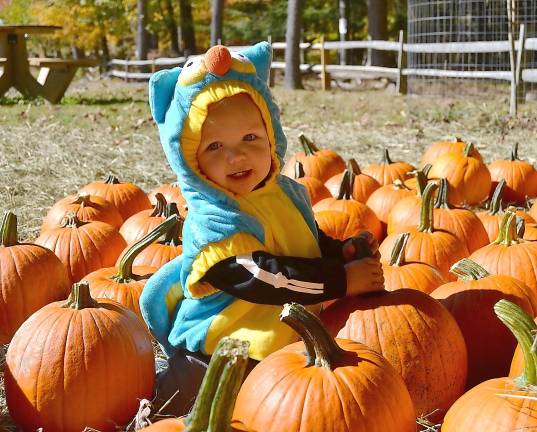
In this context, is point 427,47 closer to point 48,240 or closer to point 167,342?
point 48,240

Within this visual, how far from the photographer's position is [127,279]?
372 cm

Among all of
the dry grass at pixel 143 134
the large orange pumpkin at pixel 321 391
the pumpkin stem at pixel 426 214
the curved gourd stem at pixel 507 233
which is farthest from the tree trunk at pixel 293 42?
the large orange pumpkin at pixel 321 391

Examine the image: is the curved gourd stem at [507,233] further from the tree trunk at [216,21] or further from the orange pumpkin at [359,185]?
the tree trunk at [216,21]

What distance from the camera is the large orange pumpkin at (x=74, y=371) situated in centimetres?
277

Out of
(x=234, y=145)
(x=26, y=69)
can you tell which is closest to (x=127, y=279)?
(x=234, y=145)

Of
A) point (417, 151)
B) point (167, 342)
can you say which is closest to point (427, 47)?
point (417, 151)

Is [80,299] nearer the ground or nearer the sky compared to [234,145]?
nearer the ground

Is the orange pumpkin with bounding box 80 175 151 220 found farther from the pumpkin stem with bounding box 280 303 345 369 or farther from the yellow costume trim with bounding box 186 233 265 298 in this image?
the pumpkin stem with bounding box 280 303 345 369

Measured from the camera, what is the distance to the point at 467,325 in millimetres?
3137

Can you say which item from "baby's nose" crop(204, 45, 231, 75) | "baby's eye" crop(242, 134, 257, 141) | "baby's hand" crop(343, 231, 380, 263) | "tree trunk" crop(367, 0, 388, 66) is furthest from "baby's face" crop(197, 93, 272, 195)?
"tree trunk" crop(367, 0, 388, 66)

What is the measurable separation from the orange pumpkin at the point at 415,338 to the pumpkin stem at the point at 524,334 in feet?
1.60

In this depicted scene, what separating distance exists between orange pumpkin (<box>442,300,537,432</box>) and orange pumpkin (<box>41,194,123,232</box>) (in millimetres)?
3418

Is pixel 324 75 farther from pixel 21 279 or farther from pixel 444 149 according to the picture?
pixel 21 279

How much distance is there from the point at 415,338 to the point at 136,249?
4.61ft
